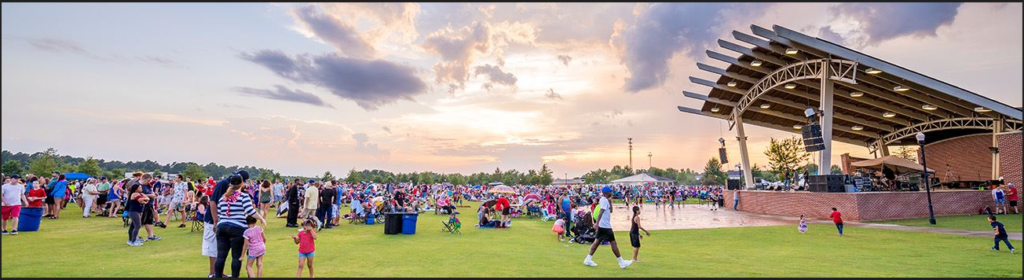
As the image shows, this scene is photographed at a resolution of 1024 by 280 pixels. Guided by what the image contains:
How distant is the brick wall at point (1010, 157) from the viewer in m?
22.4

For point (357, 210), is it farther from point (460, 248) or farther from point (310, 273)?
point (310, 273)

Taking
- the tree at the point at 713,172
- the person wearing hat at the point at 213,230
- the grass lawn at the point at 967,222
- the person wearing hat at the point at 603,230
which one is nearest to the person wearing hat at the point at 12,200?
the person wearing hat at the point at 213,230

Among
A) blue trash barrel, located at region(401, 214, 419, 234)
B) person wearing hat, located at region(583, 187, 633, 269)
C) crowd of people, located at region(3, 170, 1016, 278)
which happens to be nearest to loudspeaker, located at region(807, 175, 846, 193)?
crowd of people, located at region(3, 170, 1016, 278)

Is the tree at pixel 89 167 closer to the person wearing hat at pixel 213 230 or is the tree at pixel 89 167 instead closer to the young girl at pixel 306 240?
the person wearing hat at pixel 213 230

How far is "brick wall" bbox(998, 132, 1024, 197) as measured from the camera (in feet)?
73.4

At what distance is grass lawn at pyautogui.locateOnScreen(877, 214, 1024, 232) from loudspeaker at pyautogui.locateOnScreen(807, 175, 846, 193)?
221cm

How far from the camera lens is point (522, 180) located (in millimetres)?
91812

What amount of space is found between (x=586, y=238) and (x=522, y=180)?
3119 inches

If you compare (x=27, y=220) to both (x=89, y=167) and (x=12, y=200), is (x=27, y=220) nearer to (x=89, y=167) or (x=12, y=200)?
(x=12, y=200)

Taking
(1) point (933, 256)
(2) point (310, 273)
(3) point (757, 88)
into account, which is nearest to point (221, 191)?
(2) point (310, 273)

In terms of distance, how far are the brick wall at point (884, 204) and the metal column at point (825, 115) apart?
7.09 feet

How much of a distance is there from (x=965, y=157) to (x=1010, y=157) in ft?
33.9

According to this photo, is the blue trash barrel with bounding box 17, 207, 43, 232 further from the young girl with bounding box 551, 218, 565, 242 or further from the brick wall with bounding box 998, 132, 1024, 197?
the brick wall with bounding box 998, 132, 1024, 197

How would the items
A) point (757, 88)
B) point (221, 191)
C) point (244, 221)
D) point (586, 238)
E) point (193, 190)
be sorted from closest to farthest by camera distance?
point (244, 221) < point (221, 191) < point (586, 238) < point (193, 190) < point (757, 88)
